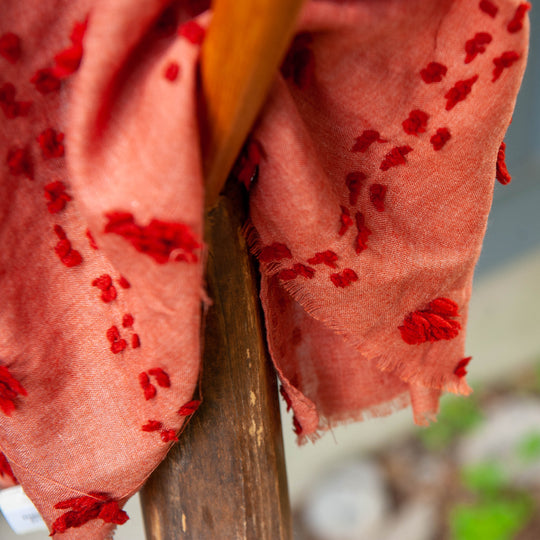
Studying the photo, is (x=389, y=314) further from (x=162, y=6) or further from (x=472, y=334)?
(x=472, y=334)

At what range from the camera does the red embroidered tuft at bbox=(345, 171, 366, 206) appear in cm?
47

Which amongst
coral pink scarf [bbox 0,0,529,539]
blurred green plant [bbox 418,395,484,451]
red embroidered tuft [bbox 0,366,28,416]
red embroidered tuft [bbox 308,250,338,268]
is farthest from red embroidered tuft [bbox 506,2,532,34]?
blurred green plant [bbox 418,395,484,451]

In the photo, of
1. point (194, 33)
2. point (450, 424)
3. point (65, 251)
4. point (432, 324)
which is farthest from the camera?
point (450, 424)

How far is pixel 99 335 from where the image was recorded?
0.45 meters

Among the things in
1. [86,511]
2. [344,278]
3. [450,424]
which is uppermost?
[450,424]

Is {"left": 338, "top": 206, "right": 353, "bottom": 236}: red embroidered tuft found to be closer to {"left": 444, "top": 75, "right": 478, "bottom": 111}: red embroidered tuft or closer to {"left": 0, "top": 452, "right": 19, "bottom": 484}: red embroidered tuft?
{"left": 444, "top": 75, "right": 478, "bottom": 111}: red embroidered tuft

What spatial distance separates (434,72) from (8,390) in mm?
421

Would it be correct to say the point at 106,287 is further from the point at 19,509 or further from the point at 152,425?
the point at 19,509

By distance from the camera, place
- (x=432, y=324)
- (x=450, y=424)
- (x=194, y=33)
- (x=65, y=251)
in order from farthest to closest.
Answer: (x=450, y=424) → (x=432, y=324) → (x=65, y=251) → (x=194, y=33)

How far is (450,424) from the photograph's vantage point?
1836 millimetres

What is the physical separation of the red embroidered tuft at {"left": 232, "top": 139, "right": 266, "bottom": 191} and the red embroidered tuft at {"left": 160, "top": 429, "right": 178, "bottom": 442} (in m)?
0.21

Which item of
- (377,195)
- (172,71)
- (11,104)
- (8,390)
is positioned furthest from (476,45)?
(8,390)

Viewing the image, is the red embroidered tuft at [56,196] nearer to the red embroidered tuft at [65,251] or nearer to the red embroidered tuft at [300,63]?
the red embroidered tuft at [65,251]

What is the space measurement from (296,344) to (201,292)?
243 millimetres
